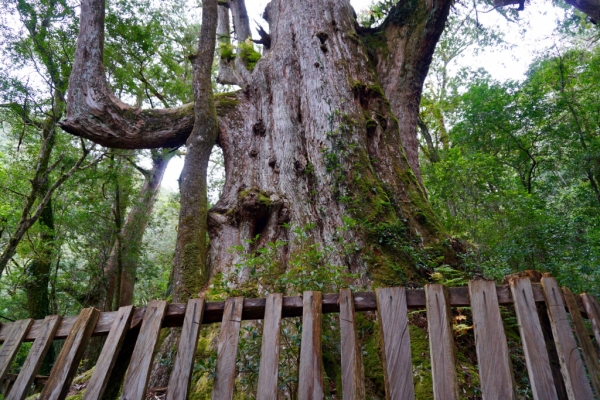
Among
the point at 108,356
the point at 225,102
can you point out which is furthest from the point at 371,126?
the point at 108,356

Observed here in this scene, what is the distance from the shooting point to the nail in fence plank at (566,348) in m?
1.59

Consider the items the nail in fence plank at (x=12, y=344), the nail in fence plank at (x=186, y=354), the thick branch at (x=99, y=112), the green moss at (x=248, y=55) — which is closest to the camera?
the nail in fence plank at (x=186, y=354)

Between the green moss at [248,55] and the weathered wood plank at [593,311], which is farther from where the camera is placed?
the green moss at [248,55]

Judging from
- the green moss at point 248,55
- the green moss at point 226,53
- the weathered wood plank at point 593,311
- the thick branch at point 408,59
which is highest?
the green moss at point 226,53

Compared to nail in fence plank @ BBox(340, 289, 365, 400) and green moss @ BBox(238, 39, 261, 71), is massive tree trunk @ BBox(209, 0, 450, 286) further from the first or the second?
nail in fence plank @ BBox(340, 289, 365, 400)

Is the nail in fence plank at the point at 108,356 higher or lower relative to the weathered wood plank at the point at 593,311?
lower

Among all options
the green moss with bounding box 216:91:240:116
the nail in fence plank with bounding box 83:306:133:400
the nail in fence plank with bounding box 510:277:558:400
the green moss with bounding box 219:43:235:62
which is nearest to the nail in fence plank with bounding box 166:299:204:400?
the nail in fence plank with bounding box 83:306:133:400

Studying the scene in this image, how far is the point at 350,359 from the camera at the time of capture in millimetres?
1640

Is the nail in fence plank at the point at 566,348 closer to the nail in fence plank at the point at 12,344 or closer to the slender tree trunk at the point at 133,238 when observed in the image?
the nail in fence plank at the point at 12,344

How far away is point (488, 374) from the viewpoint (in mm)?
1594

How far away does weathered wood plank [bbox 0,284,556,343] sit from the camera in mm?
1787

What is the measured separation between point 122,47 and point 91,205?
365 centimetres

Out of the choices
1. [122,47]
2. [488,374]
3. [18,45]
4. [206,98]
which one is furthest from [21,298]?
[488,374]

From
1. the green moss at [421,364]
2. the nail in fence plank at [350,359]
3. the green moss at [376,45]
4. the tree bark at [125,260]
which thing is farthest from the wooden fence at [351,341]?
the tree bark at [125,260]
